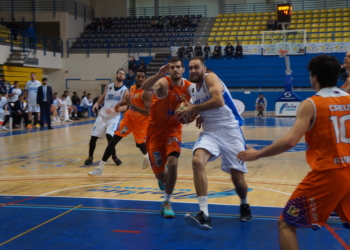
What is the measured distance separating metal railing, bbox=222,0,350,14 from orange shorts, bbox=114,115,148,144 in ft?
Result: 82.6

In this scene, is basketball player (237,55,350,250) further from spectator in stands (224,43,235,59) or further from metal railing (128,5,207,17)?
metal railing (128,5,207,17)

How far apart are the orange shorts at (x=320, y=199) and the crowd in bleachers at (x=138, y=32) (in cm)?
2647

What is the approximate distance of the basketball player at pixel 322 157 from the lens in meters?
2.82

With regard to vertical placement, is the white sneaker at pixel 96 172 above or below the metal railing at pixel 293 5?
below

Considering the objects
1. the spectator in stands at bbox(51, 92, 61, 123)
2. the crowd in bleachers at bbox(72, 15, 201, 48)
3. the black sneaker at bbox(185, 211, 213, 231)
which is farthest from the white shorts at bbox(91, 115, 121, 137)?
the crowd in bleachers at bbox(72, 15, 201, 48)

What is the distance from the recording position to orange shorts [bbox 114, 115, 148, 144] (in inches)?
313

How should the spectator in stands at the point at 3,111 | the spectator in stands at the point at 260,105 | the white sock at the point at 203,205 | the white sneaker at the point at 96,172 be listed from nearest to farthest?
the white sock at the point at 203,205, the white sneaker at the point at 96,172, the spectator in stands at the point at 3,111, the spectator in stands at the point at 260,105

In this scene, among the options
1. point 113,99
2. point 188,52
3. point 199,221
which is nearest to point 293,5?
point 188,52

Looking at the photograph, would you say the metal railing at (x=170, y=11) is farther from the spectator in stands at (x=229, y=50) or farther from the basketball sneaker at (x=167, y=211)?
the basketball sneaker at (x=167, y=211)

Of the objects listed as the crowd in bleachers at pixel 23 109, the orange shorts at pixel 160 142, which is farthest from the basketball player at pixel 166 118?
the crowd in bleachers at pixel 23 109

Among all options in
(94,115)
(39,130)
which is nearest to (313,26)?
(94,115)

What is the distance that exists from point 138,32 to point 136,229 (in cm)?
2772

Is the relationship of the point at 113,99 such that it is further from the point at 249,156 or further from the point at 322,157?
the point at 322,157

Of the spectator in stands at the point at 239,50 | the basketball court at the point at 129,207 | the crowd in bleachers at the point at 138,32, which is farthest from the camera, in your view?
the crowd in bleachers at the point at 138,32
